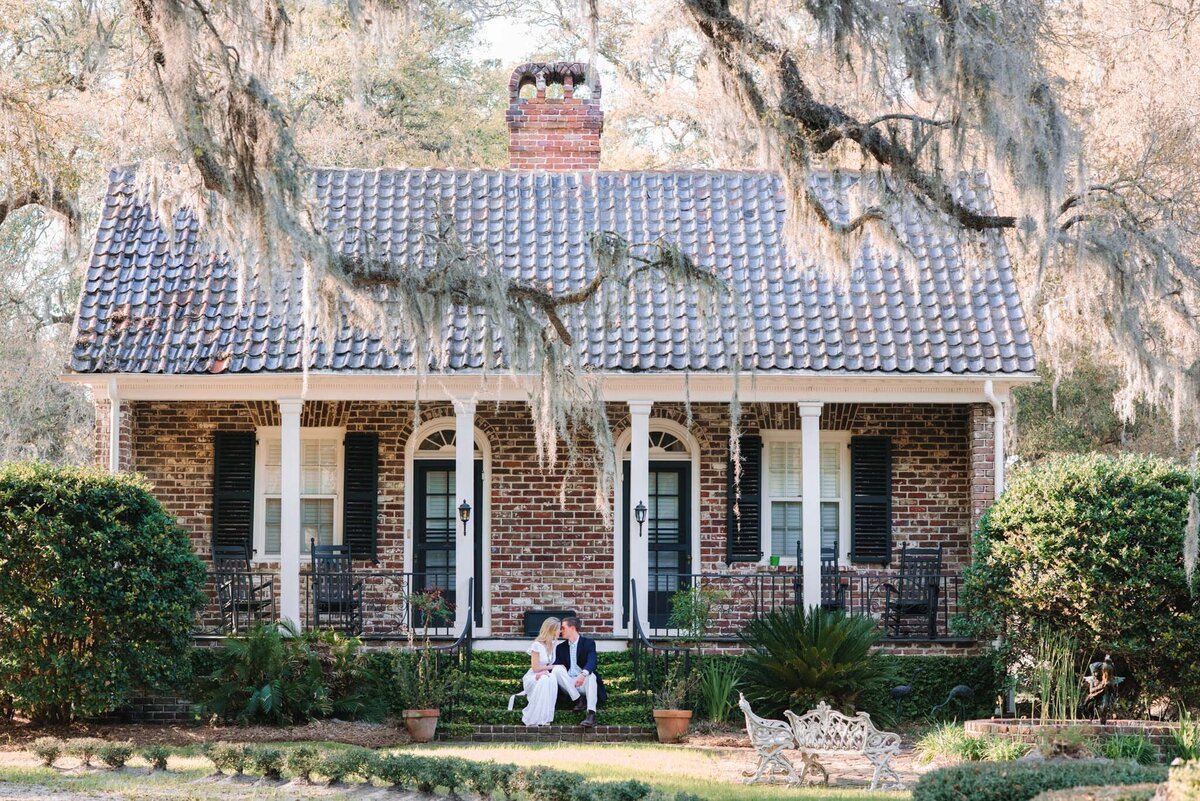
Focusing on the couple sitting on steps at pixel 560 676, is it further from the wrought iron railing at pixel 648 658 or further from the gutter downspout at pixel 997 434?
the gutter downspout at pixel 997 434

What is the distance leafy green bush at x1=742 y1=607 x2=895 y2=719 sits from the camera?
1426 centimetres

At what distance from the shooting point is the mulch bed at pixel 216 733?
1320 centimetres

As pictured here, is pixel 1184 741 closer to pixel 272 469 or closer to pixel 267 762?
pixel 267 762

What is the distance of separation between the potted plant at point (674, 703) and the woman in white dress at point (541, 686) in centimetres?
94

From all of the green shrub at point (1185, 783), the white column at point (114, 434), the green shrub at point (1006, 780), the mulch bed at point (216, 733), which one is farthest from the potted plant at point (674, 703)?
the green shrub at point (1185, 783)

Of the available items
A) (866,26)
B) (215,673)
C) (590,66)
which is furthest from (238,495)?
(866,26)

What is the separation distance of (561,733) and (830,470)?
529 centimetres

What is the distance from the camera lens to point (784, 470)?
1786 cm

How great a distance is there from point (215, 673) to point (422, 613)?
2.89m

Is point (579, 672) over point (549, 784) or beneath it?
over

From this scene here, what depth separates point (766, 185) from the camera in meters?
19.1

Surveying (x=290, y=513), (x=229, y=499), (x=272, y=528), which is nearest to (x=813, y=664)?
(x=290, y=513)

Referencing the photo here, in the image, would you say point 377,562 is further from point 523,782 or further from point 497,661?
point 523,782

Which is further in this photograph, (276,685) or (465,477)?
(465,477)
